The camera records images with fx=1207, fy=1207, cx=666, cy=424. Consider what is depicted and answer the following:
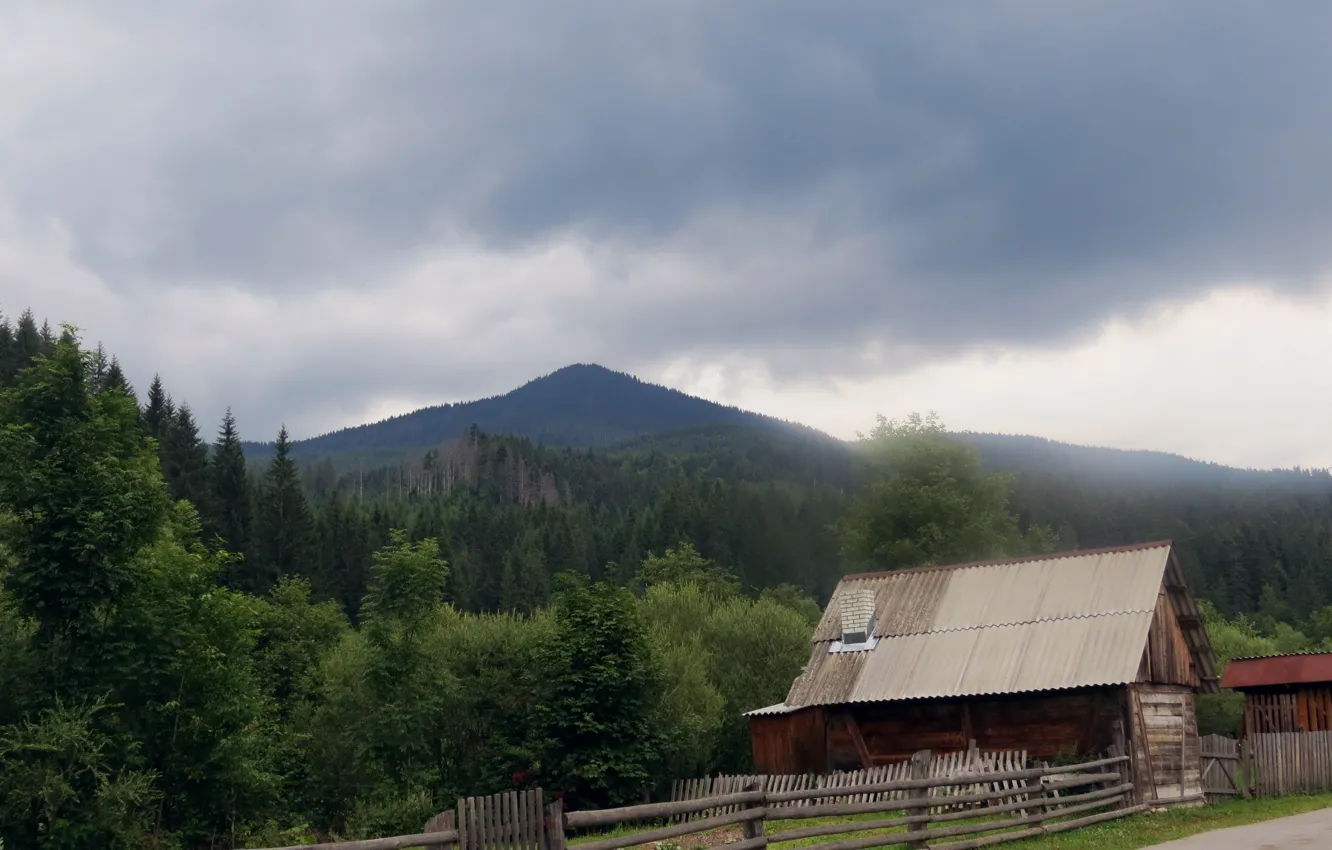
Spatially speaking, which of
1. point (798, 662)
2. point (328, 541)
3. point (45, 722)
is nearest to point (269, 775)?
point (45, 722)

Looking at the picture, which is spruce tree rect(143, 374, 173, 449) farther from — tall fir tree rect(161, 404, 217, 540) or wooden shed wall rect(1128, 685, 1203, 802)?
wooden shed wall rect(1128, 685, 1203, 802)

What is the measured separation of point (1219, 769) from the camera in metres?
33.8

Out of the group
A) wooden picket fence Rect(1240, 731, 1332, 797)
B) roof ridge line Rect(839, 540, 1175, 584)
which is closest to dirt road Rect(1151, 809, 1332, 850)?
wooden picket fence Rect(1240, 731, 1332, 797)

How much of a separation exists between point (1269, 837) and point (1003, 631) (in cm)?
1323

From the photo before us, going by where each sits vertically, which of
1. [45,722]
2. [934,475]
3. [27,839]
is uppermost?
[934,475]

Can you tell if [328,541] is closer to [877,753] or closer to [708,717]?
[708,717]

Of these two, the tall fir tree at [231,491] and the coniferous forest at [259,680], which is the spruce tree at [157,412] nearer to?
the tall fir tree at [231,491]

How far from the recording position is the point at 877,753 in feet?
113

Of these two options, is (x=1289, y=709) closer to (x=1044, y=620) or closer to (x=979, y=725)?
(x=1044, y=620)

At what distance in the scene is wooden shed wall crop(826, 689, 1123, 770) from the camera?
31.3m

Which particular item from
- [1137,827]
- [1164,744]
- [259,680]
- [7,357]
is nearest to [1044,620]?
[1164,744]

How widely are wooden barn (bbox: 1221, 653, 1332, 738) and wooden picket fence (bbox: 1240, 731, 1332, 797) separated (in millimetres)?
5987

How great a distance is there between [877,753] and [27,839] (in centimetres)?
2219

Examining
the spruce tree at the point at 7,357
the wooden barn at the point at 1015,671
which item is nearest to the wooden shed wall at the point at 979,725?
the wooden barn at the point at 1015,671
